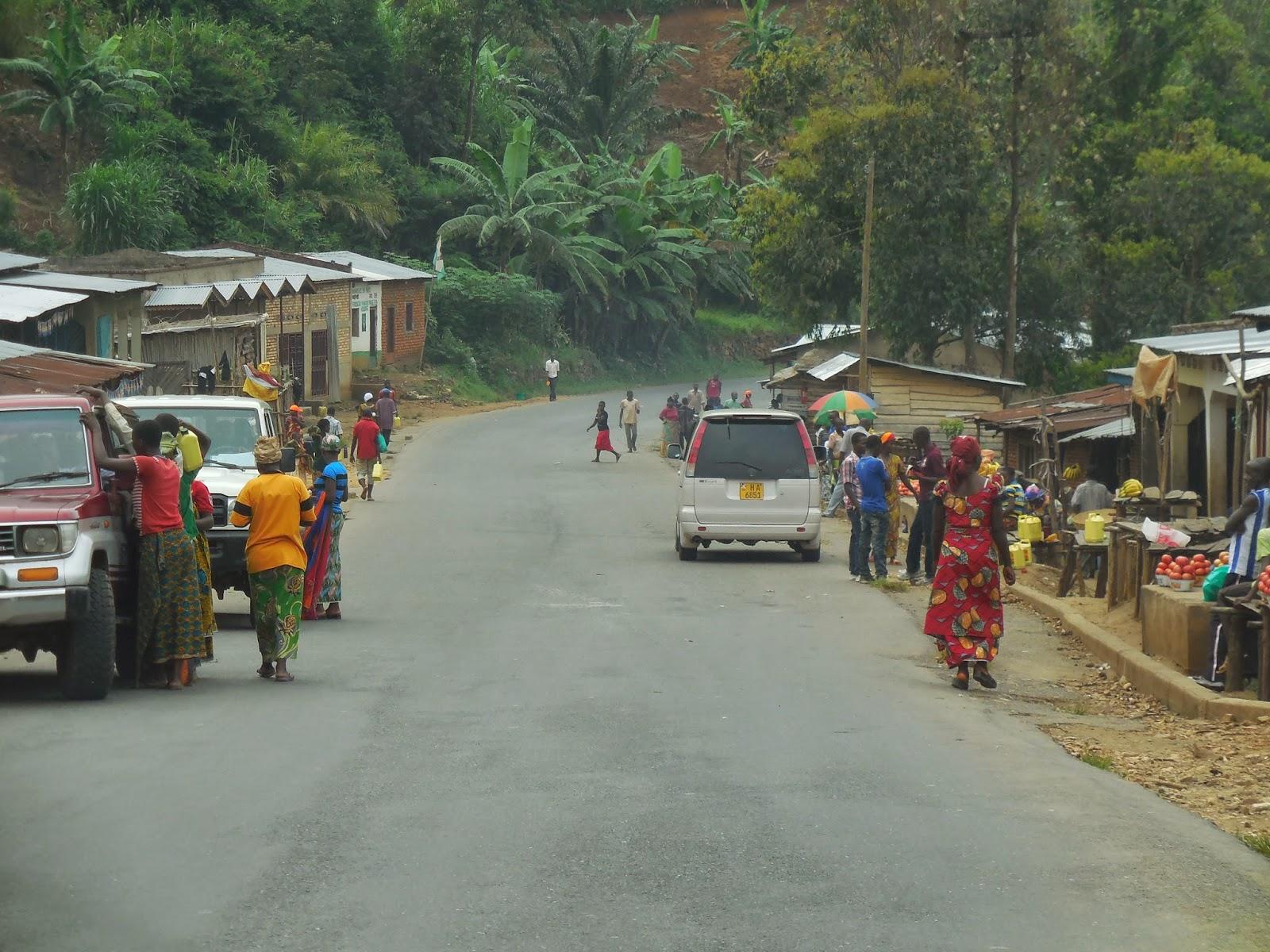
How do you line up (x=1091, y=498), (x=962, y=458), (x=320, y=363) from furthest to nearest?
(x=320, y=363) → (x=1091, y=498) → (x=962, y=458)

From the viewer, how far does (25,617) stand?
10.5 metres

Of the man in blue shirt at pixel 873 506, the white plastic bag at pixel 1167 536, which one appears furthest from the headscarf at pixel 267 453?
the man in blue shirt at pixel 873 506

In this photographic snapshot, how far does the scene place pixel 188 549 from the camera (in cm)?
1127

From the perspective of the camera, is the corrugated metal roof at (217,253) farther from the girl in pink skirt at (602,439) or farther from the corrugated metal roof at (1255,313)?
the corrugated metal roof at (1255,313)

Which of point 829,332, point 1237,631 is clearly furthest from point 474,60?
point 1237,631

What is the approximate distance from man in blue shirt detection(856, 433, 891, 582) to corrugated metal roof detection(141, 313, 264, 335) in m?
17.7

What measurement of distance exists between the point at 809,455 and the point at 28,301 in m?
11.7

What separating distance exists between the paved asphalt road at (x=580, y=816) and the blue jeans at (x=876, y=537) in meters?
5.54

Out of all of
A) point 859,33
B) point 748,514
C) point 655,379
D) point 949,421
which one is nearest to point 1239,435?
point 748,514

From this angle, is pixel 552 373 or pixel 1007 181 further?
pixel 552 373

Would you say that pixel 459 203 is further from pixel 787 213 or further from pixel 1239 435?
pixel 1239 435

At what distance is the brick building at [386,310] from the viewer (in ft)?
177

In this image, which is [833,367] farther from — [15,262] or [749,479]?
[749,479]

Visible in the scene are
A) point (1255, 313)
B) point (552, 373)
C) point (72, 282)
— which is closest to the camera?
point (1255, 313)
